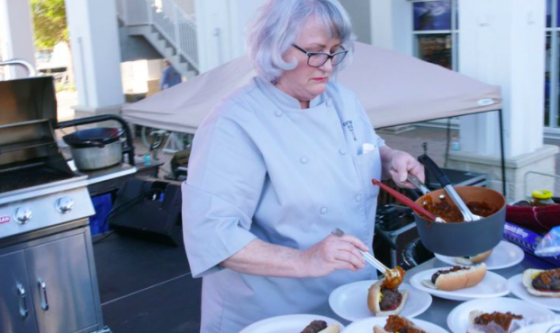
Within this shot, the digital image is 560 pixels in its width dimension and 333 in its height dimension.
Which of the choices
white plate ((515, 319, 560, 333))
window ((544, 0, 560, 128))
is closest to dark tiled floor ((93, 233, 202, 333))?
white plate ((515, 319, 560, 333))

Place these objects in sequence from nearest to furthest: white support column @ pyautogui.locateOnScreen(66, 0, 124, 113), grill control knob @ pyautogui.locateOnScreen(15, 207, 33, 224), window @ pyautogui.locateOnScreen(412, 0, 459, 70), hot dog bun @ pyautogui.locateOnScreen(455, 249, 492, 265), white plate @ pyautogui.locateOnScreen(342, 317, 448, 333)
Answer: white plate @ pyautogui.locateOnScreen(342, 317, 448, 333)
hot dog bun @ pyautogui.locateOnScreen(455, 249, 492, 265)
grill control knob @ pyautogui.locateOnScreen(15, 207, 33, 224)
window @ pyautogui.locateOnScreen(412, 0, 459, 70)
white support column @ pyautogui.locateOnScreen(66, 0, 124, 113)

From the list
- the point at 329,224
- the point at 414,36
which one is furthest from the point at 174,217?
the point at 414,36

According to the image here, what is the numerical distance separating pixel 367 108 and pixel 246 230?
2.63 meters

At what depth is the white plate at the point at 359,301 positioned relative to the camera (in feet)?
5.51

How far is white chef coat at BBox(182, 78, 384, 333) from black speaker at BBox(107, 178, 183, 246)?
9.06 feet

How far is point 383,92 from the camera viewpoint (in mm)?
4309

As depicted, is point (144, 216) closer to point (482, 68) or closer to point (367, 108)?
point (367, 108)

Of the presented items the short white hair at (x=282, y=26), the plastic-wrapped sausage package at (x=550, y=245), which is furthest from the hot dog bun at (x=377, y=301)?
the short white hair at (x=282, y=26)

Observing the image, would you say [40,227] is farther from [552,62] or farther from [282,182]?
[552,62]

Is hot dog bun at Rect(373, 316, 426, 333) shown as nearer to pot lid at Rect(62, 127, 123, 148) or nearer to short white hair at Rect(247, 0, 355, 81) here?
short white hair at Rect(247, 0, 355, 81)

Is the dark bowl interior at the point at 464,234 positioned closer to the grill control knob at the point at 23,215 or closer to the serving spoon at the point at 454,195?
the serving spoon at the point at 454,195

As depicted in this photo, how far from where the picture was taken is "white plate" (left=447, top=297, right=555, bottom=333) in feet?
5.13

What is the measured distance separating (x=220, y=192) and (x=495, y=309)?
785 mm

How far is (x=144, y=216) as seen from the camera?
4.81m
